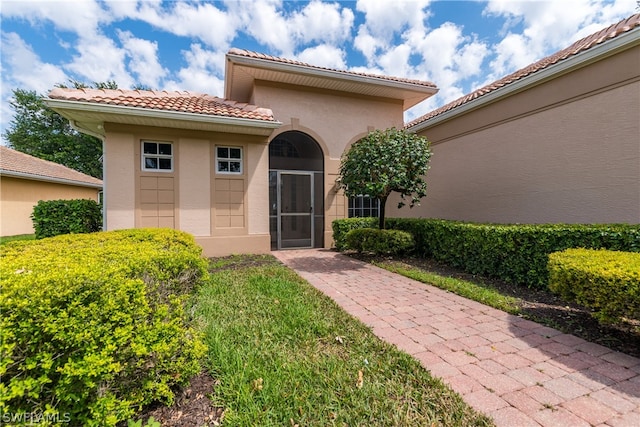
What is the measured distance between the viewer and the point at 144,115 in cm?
648

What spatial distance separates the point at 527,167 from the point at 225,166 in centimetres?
807

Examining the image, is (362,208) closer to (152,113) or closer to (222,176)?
(222,176)

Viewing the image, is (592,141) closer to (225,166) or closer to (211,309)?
(211,309)

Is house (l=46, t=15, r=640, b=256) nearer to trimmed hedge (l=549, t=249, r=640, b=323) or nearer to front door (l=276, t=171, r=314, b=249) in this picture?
front door (l=276, t=171, r=314, b=249)

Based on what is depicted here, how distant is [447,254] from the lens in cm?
667

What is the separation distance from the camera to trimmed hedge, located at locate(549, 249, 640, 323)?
2828 millimetres

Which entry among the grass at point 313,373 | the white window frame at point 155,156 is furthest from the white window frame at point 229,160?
the grass at point 313,373

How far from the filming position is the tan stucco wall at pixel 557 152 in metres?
4.94

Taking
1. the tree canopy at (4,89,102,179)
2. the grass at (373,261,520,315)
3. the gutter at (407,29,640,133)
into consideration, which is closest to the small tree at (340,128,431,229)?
the grass at (373,261,520,315)

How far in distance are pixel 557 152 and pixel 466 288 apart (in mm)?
3929

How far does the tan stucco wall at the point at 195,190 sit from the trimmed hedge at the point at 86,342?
18.2 ft

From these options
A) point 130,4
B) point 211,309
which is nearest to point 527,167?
point 211,309

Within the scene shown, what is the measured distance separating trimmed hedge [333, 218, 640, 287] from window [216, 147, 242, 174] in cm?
586

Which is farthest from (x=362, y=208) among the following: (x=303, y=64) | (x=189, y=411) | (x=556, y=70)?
(x=189, y=411)
